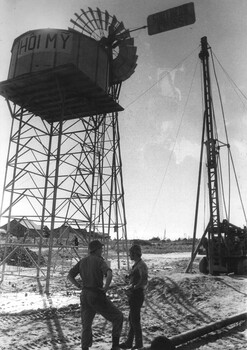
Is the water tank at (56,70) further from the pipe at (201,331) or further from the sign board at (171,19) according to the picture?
the pipe at (201,331)

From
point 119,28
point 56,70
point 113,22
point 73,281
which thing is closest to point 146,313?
point 73,281

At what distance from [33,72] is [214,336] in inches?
410

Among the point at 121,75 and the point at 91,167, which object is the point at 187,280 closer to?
the point at 91,167

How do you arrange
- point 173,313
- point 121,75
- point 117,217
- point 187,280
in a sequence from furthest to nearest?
point 117,217 < point 121,75 < point 187,280 < point 173,313

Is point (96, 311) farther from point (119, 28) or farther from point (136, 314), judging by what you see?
point (119, 28)

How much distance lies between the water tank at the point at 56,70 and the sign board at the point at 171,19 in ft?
7.92

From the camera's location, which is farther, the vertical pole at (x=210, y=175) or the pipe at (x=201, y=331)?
the vertical pole at (x=210, y=175)

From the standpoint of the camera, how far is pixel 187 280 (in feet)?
37.2

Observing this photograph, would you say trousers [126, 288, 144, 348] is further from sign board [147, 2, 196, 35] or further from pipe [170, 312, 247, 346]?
sign board [147, 2, 196, 35]

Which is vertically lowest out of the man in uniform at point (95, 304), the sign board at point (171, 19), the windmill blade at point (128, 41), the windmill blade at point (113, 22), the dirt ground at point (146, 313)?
the dirt ground at point (146, 313)

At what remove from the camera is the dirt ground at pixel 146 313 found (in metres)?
5.81

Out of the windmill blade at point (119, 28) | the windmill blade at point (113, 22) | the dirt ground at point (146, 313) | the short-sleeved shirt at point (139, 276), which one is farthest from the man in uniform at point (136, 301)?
the windmill blade at point (113, 22)

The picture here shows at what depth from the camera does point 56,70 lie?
11.8 metres

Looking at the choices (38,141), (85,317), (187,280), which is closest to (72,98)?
(38,141)
